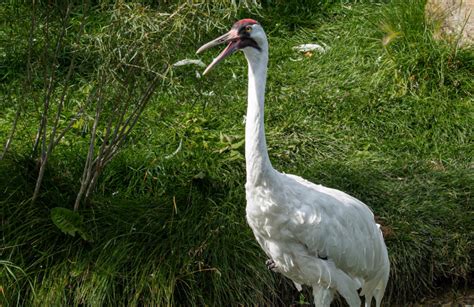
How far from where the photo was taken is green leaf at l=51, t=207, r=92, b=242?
17.0ft

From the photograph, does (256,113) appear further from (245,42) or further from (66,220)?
(66,220)

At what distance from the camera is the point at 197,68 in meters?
5.59

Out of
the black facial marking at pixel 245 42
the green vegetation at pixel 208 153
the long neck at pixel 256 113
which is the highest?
the black facial marking at pixel 245 42

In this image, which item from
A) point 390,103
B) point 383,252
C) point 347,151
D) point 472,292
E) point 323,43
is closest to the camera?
point 383,252

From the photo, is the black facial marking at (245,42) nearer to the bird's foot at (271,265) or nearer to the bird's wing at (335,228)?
the bird's wing at (335,228)

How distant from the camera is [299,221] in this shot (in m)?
4.55

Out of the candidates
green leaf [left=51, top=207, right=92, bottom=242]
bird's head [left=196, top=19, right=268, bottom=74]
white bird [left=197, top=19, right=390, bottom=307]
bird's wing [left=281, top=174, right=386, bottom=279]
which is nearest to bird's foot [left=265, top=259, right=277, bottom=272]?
white bird [left=197, top=19, right=390, bottom=307]

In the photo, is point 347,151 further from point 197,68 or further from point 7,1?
point 7,1

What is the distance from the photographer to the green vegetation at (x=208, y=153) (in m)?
5.16

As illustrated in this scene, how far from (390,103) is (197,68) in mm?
2407

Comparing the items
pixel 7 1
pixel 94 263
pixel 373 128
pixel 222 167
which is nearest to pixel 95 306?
pixel 94 263

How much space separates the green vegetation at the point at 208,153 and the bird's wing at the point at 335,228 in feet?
2.52

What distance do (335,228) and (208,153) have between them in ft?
6.28

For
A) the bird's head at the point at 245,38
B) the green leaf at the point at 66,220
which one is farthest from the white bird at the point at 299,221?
the green leaf at the point at 66,220
